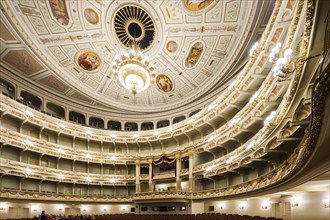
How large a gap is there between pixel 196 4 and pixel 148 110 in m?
12.7

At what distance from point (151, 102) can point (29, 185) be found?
42.5 ft

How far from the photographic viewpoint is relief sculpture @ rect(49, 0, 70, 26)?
1335cm

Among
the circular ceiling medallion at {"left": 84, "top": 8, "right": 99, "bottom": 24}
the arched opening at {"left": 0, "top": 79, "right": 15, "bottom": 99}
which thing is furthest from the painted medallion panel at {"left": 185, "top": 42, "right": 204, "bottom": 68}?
the arched opening at {"left": 0, "top": 79, "right": 15, "bottom": 99}

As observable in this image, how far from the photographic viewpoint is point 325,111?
299 centimetres

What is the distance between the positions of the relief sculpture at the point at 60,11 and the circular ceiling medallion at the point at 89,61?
2.94 metres

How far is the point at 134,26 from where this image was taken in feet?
53.3

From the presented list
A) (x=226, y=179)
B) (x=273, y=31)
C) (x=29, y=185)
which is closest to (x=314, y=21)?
(x=273, y=31)

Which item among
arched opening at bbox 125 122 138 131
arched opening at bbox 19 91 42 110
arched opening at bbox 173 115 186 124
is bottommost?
arched opening at bbox 125 122 138 131

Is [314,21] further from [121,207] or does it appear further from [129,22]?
[121,207]

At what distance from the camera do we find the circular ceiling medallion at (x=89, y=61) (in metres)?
17.2

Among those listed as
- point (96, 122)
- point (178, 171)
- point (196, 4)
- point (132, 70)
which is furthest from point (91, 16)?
point (178, 171)

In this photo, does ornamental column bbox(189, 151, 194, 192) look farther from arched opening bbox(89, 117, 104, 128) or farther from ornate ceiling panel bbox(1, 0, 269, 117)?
arched opening bbox(89, 117, 104, 128)

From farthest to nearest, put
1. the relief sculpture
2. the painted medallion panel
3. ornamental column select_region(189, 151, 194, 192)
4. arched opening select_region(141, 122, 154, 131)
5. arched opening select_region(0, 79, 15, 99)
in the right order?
1. arched opening select_region(141, 122, 154, 131)
2. ornamental column select_region(189, 151, 194, 192)
3. arched opening select_region(0, 79, 15, 99)
4. the painted medallion panel
5. the relief sculpture

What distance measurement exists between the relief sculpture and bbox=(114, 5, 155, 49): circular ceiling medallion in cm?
326
